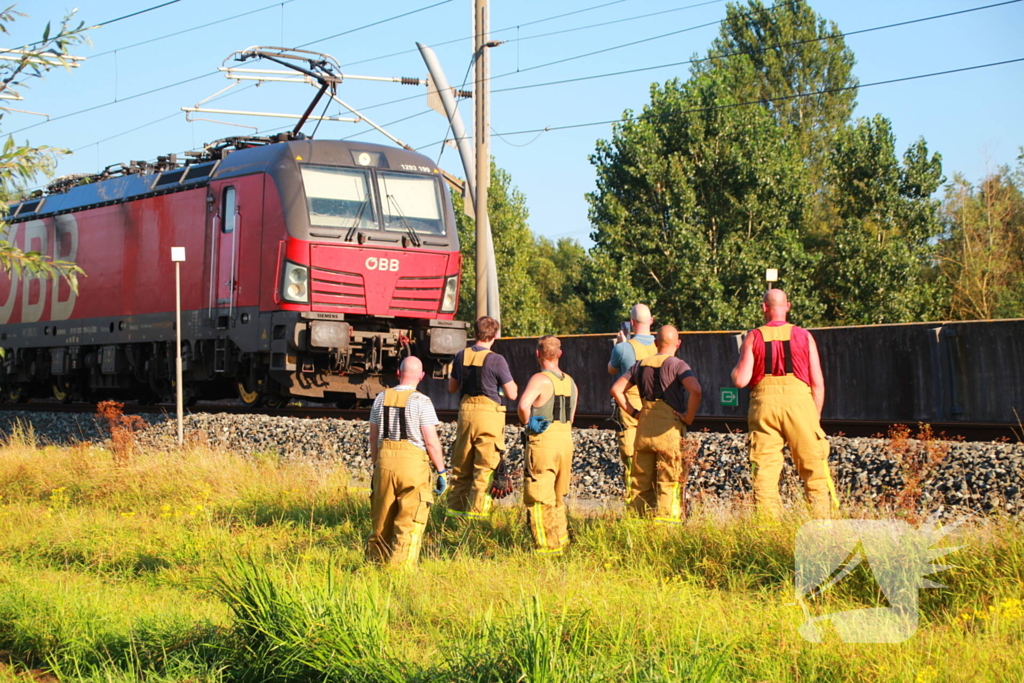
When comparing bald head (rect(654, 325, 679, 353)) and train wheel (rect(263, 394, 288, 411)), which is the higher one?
bald head (rect(654, 325, 679, 353))

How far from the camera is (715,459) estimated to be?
10.9 m

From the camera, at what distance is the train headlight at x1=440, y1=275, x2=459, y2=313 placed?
17.7 m

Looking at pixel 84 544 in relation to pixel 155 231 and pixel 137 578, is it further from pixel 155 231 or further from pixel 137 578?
pixel 155 231

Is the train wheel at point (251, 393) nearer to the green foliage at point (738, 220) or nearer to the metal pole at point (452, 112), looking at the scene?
the metal pole at point (452, 112)

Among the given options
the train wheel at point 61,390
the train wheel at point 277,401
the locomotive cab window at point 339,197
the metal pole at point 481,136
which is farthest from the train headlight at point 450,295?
the train wheel at point 61,390

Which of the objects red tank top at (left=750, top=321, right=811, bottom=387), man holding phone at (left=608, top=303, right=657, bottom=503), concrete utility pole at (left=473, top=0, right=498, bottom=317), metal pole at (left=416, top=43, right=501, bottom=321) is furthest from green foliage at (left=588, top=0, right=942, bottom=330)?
red tank top at (left=750, top=321, right=811, bottom=387)

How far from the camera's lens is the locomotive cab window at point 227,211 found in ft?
56.7

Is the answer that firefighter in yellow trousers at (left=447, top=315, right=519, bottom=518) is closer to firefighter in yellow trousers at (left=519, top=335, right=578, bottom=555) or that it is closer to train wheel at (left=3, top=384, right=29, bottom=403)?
firefighter in yellow trousers at (left=519, top=335, right=578, bottom=555)

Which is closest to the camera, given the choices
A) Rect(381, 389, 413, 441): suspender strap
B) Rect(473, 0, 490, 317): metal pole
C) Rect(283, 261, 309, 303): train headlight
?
Rect(381, 389, 413, 441): suspender strap

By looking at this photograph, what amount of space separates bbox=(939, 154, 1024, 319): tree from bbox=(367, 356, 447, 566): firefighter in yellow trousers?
30885mm

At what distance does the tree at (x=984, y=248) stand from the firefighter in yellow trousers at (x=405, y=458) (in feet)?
101

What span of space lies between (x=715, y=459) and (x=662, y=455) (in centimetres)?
264

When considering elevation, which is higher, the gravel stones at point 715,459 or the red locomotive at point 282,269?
the red locomotive at point 282,269

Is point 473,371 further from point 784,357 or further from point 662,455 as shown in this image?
point 784,357
